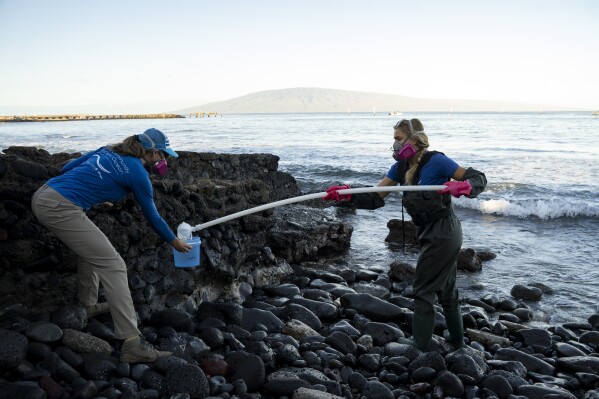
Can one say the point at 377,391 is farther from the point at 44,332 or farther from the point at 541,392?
the point at 44,332

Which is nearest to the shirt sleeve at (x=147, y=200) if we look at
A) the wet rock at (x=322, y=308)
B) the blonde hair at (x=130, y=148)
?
the blonde hair at (x=130, y=148)

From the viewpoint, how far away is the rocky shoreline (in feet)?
13.8

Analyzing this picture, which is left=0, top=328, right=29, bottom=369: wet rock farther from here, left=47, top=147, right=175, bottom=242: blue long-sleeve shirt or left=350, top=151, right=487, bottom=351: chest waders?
left=350, top=151, right=487, bottom=351: chest waders

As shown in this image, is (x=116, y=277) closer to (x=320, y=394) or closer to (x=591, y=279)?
(x=320, y=394)

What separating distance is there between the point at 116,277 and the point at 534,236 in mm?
10631

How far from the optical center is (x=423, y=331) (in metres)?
5.19

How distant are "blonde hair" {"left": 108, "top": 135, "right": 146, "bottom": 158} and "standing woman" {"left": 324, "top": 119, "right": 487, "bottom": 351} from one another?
2.30 metres

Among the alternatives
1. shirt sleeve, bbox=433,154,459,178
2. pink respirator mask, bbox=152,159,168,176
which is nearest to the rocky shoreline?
pink respirator mask, bbox=152,159,168,176

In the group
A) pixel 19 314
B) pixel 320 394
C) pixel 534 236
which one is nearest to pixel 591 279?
pixel 534 236

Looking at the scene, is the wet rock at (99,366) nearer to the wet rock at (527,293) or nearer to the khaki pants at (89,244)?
the khaki pants at (89,244)

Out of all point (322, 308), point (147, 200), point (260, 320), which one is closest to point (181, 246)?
point (147, 200)

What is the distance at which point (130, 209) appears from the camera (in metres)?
5.71

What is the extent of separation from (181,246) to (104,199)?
0.82 m

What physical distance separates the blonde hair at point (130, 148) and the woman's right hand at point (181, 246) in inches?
33.9
